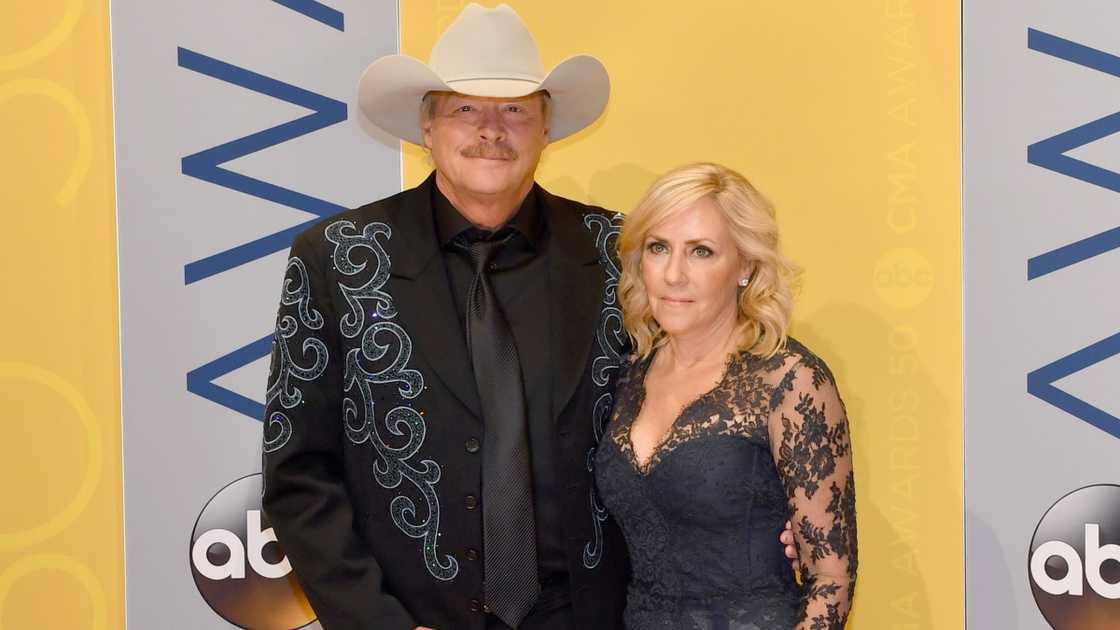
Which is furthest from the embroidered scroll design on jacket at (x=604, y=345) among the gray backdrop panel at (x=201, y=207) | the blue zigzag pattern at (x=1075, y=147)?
the blue zigzag pattern at (x=1075, y=147)

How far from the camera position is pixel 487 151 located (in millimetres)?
2402

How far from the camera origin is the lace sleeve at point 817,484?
2131mm

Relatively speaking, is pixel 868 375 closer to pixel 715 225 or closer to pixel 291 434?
pixel 715 225

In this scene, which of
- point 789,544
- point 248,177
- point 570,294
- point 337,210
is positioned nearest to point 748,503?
point 789,544

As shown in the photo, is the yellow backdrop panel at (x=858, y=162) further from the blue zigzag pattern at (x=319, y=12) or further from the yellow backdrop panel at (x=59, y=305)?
the yellow backdrop panel at (x=59, y=305)

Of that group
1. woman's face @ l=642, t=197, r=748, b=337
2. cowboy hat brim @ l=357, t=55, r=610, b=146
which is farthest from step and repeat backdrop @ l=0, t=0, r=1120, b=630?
woman's face @ l=642, t=197, r=748, b=337

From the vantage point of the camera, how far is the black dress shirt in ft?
7.57

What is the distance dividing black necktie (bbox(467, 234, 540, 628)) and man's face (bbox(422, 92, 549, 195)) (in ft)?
1.13

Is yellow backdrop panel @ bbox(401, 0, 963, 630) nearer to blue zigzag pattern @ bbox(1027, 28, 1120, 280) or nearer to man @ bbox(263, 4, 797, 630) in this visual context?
blue zigzag pattern @ bbox(1027, 28, 1120, 280)

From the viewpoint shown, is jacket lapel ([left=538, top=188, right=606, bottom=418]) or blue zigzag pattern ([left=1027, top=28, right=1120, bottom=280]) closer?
jacket lapel ([left=538, top=188, right=606, bottom=418])

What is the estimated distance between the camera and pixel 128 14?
10.0ft

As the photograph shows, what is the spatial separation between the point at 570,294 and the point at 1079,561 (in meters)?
1.65

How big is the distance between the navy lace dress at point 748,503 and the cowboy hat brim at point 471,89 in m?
0.77

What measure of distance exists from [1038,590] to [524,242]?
5.78 feet
